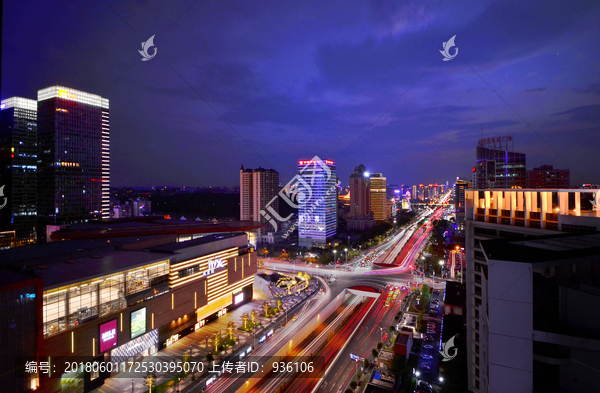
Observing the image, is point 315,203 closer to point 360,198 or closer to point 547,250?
point 360,198

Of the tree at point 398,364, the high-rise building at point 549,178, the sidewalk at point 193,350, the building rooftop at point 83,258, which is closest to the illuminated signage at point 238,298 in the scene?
the sidewalk at point 193,350

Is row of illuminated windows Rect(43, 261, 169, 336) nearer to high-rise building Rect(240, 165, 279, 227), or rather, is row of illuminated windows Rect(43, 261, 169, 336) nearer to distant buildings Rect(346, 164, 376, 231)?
high-rise building Rect(240, 165, 279, 227)

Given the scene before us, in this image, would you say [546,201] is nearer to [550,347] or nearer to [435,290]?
[550,347]

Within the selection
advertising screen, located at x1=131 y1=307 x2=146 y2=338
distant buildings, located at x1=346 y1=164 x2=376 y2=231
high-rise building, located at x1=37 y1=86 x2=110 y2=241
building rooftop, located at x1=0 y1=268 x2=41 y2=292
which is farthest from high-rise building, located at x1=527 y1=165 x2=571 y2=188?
high-rise building, located at x1=37 y1=86 x2=110 y2=241

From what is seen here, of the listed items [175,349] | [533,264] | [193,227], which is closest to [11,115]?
[193,227]

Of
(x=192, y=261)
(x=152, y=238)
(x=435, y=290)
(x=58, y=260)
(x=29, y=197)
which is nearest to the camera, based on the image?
(x=58, y=260)
